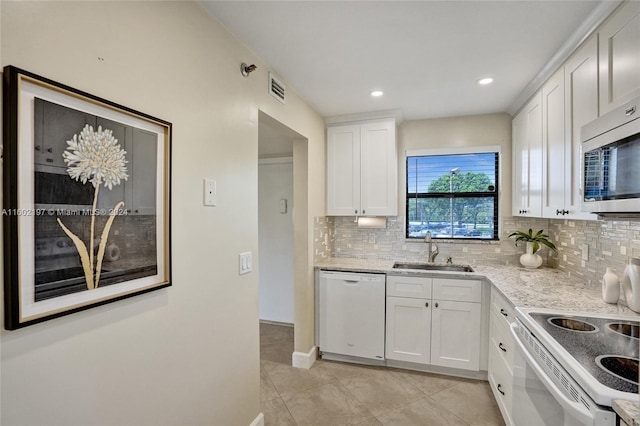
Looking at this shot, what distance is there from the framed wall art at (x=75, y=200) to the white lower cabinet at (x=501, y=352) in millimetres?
2031

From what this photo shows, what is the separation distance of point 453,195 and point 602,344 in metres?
2.27

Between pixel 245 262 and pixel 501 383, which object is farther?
pixel 501 383

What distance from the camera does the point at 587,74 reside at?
1659 millimetres

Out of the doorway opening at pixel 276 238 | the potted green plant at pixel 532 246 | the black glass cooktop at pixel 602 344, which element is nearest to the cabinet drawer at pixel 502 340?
the black glass cooktop at pixel 602 344

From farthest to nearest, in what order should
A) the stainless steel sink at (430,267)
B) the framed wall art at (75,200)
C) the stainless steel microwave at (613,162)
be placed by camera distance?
the stainless steel sink at (430,267) < the stainless steel microwave at (613,162) < the framed wall art at (75,200)

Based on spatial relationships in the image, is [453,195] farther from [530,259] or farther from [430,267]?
[530,259]

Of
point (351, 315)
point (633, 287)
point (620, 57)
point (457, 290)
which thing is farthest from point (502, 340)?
point (620, 57)

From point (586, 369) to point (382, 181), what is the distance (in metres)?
2.29

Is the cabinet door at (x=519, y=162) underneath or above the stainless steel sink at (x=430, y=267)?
above

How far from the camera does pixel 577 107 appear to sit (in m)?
1.76

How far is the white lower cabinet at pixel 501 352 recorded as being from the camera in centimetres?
193

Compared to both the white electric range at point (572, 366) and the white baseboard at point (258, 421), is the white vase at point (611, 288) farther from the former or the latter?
the white baseboard at point (258, 421)

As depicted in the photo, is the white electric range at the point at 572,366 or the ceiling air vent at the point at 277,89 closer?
the white electric range at the point at 572,366

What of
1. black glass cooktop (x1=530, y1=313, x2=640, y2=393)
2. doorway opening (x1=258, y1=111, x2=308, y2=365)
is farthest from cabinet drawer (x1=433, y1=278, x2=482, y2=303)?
doorway opening (x1=258, y1=111, x2=308, y2=365)
